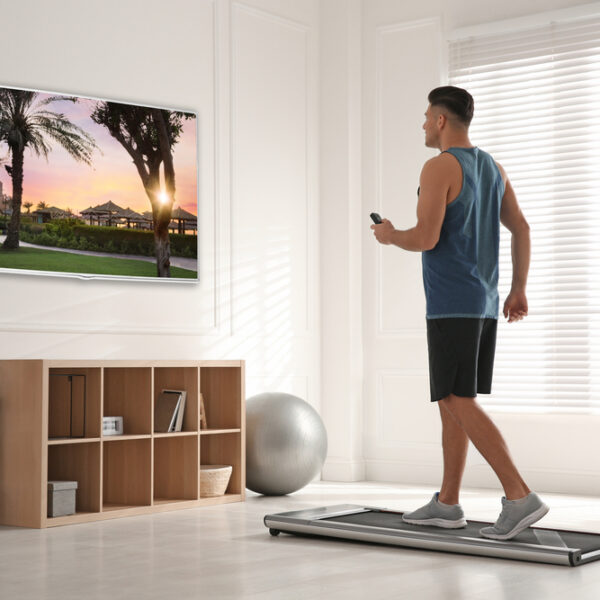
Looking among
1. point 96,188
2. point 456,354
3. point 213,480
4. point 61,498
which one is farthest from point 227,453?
point 456,354

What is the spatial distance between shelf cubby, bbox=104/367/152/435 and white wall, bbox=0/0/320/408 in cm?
25

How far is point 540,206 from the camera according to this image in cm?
503

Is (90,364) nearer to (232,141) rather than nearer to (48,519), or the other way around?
(48,519)

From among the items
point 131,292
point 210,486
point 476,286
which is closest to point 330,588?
point 476,286

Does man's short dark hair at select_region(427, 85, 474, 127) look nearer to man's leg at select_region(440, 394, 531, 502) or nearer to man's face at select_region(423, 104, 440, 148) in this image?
man's face at select_region(423, 104, 440, 148)

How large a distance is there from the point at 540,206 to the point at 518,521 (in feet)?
8.20

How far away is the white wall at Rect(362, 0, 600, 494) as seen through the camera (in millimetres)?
5352

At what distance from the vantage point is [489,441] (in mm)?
2949

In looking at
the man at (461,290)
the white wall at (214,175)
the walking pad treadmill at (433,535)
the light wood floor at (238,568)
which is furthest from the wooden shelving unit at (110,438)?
the man at (461,290)

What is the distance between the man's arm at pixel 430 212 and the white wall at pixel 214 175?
73.9 inches

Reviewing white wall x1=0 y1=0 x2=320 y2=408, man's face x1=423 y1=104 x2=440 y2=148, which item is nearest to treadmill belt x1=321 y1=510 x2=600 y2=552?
man's face x1=423 y1=104 x2=440 y2=148

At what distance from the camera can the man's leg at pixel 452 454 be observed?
10.3ft

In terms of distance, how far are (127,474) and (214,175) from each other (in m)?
1.71

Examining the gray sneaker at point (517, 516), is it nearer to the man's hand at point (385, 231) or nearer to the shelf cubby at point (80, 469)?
the man's hand at point (385, 231)
